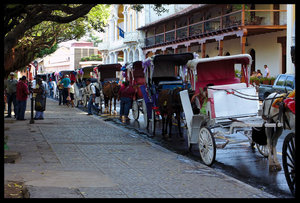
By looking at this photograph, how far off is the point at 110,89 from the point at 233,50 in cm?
1834

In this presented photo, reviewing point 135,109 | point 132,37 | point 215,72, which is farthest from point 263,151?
point 132,37

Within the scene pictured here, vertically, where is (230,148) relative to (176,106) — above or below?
below

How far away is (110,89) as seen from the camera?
22.9 m

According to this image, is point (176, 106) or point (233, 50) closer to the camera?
point (176, 106)

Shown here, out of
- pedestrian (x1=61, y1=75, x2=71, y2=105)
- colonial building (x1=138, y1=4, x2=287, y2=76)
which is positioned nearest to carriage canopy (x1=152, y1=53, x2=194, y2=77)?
colonial building (x1=138, y1=4, x2=287, y2=76)

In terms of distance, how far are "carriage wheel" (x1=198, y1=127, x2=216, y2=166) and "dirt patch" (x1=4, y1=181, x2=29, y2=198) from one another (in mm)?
3763

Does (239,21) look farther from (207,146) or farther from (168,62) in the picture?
(207,146)

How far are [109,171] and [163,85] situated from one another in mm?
7572

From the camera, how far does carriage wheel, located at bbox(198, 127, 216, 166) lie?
9898mm

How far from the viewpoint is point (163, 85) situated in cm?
1642
